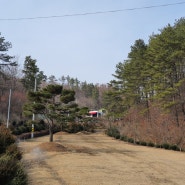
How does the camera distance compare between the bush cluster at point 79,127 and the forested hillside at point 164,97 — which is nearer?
the forested hillside at point 164,97

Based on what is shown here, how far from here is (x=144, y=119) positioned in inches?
1033

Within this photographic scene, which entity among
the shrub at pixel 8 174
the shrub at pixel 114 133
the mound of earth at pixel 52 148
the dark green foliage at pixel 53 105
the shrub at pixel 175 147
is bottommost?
the shrub at pixel 175 147

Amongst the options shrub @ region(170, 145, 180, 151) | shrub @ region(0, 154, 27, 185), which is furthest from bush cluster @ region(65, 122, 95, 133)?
shrub @ region(0, 154, 27, 185)

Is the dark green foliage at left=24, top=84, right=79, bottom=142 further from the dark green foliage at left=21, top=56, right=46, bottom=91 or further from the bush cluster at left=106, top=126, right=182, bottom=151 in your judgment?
the dark green foliage at left=21, top=56, right=46, bottom=91

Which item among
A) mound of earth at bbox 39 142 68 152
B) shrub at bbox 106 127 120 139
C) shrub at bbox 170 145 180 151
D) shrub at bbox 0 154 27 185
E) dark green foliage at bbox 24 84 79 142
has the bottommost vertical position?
shrub at bbox 170 145 180 151

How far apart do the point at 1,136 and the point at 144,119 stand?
19947mm

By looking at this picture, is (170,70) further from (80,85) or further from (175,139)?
(80,85)

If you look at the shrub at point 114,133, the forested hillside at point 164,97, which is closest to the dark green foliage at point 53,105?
the forested hillside at point 164,97

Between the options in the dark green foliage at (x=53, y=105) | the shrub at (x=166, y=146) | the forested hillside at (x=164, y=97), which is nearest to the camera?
the dark green foliage at (x=53, y=105)

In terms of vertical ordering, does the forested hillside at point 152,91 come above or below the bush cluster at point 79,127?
above

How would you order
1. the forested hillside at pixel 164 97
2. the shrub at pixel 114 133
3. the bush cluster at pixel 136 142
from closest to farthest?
the bush cluster at pixel 136 142 < the forested hillside at pixel 164 97 < the shrub at pixel 114 133

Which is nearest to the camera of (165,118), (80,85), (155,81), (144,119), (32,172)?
(32,172)

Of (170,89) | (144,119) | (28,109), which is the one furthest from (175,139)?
(28,109)

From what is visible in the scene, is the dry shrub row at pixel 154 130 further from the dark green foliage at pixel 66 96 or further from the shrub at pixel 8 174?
the shrub at pixel 8 174
